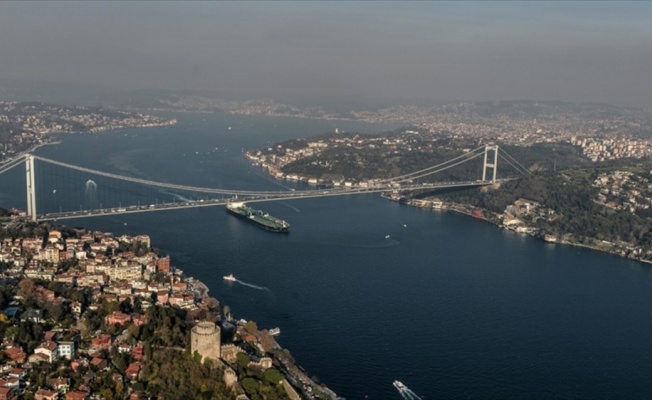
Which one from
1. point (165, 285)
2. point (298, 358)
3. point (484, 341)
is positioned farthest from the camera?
point (165, 285)

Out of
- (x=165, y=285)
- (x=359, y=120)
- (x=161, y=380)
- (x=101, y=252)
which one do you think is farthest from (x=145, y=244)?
(x=359, y=120)

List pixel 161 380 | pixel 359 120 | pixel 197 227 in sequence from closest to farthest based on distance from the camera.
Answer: pixel 161 380, pixel 197 227, pixel 359 120

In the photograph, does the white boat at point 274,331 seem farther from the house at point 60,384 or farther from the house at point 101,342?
the house at point 60,384

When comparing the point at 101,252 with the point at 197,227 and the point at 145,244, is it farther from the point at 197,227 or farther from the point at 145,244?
the point at 197,227

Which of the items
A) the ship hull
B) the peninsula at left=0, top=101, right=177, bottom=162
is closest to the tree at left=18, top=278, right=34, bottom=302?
the ship hull

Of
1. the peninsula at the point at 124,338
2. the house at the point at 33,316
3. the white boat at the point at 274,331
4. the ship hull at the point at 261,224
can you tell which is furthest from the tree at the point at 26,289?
the ship hull at the point at 261,224
